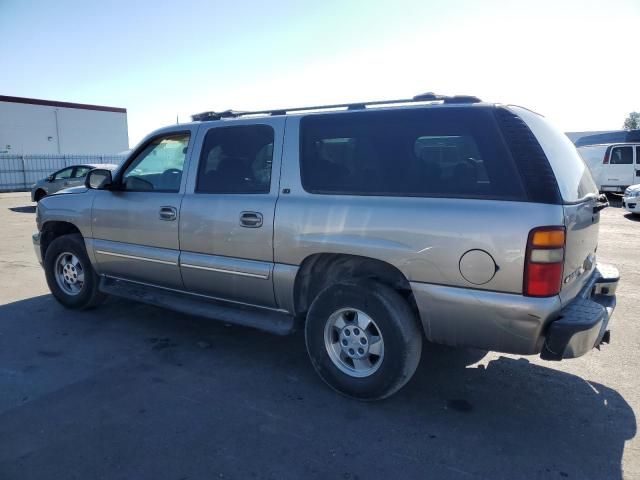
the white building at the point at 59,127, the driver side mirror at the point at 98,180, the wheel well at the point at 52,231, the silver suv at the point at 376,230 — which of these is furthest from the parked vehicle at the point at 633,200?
the white building at the point at 59,127

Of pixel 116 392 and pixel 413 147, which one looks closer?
pixel 413 147

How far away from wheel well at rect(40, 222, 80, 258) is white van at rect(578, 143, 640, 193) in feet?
54.6

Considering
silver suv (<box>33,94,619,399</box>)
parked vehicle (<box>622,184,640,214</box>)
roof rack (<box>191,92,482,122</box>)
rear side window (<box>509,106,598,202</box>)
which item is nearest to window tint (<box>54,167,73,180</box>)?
silver suv (<box>33,94,619,399</box>)

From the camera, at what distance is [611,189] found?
1744 cm

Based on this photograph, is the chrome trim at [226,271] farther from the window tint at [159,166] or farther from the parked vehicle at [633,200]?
the parked vehicle at [633,200]

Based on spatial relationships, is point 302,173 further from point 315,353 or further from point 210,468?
point 210,468

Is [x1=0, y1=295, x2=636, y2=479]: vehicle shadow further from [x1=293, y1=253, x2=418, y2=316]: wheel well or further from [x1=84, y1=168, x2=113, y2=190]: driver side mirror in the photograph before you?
[x1=84, y1=168, x2=113, y2=190]: driver side mirror

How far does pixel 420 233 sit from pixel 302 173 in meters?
1.06

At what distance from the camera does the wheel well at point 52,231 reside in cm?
530

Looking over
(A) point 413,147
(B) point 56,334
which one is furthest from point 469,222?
(B) point 56,334

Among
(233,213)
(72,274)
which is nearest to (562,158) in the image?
(233,213)

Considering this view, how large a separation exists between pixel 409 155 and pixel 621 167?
17.3m

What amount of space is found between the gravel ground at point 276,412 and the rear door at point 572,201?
881 mm

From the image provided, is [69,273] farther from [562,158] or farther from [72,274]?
[562,158]
